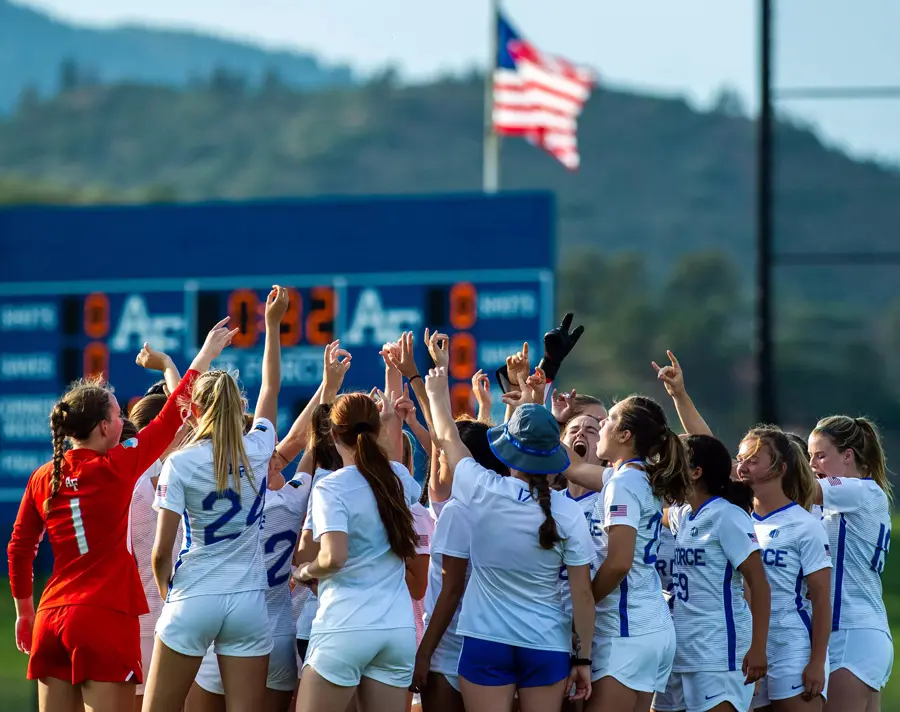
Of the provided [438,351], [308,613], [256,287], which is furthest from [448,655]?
[256,287]

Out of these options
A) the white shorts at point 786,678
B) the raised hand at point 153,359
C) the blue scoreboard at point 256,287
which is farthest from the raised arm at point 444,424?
the blue scoreboard at point 256,287

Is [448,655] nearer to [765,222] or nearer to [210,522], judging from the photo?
[210,522]

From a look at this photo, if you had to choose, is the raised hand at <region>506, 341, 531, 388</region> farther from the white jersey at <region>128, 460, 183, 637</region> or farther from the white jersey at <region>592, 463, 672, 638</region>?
the white jersey at <region>128, 460, 183, 637</region>

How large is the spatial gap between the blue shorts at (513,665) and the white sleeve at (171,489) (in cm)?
110

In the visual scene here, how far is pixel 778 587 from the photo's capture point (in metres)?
5.25

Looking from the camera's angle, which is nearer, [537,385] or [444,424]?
[444,424]

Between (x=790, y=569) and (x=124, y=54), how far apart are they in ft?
466

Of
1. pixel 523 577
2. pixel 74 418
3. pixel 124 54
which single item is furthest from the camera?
pixel 124 54

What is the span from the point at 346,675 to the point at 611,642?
36.4 inches

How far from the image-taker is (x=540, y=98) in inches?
604

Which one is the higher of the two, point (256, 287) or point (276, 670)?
point (256, 287)

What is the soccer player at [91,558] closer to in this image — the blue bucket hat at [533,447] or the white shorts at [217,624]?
the white shorts at [217,624]

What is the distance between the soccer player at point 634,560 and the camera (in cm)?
473

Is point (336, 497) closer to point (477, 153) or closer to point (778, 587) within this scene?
point (778, 587)
